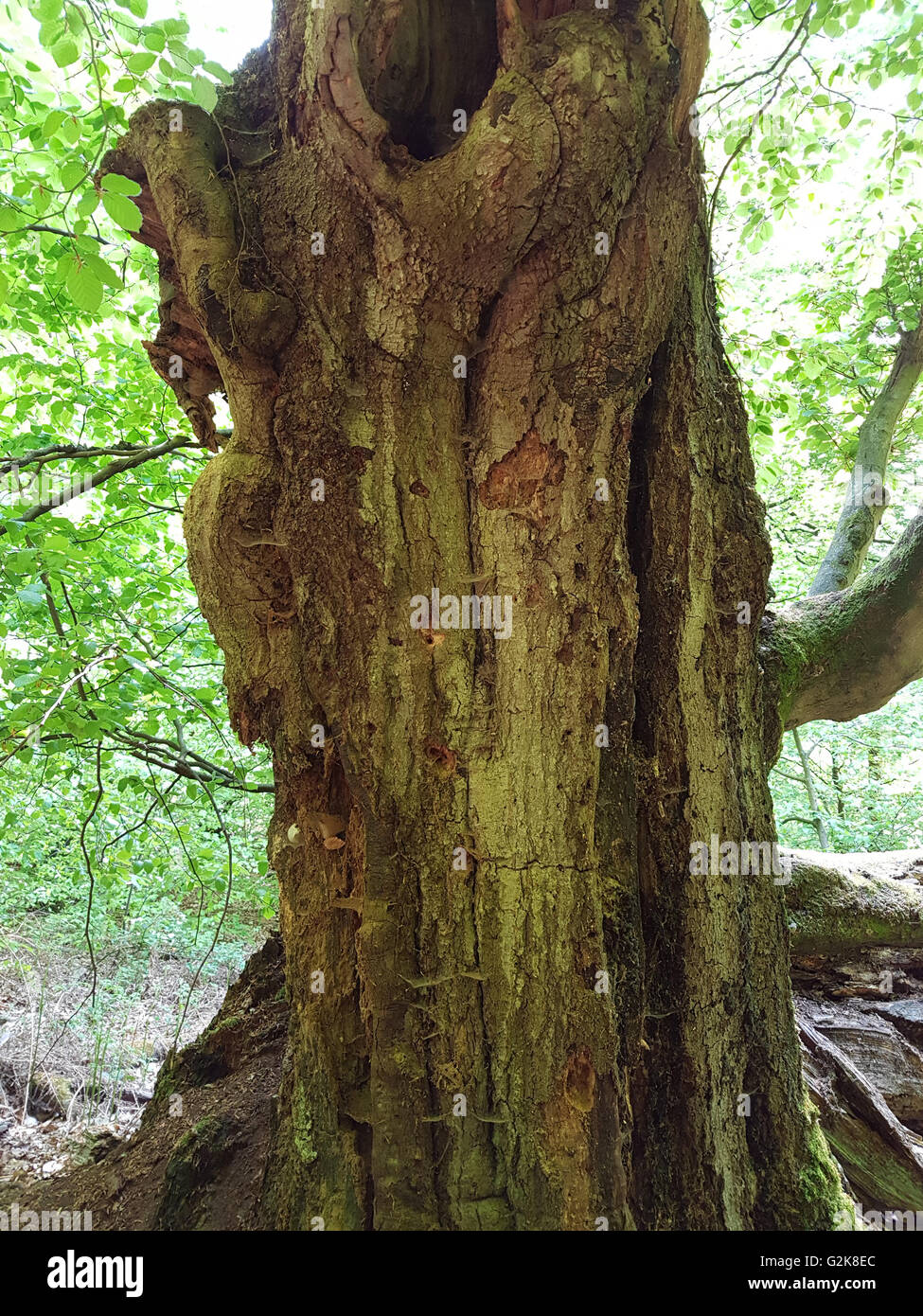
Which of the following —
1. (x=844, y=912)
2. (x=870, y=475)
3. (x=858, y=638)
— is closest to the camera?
(x=858, y=638)

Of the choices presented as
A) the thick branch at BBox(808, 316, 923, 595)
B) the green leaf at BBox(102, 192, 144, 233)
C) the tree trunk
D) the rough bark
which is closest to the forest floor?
the tree trunk

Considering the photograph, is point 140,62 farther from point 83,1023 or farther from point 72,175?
point 83,1023

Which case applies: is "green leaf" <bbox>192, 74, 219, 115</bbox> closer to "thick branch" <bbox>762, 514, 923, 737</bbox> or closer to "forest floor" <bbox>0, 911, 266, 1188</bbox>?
"thick branch" <bbox>762, 514, 923, 737</bbox>

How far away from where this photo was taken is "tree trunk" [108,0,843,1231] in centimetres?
190

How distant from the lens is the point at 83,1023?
286 inches

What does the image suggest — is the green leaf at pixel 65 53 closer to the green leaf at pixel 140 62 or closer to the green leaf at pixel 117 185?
the green leaf at pixel 140 62

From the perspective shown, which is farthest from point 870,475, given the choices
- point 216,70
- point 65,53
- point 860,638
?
point 65,53

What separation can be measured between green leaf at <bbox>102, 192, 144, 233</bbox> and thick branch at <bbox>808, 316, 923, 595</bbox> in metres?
3.11

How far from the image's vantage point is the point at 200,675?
6.04m

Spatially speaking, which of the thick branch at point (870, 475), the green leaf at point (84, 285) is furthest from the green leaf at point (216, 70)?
the thick branch at point (870, 475)

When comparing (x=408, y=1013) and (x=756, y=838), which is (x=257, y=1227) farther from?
(x=756, y=838)

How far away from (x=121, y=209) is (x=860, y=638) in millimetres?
2791

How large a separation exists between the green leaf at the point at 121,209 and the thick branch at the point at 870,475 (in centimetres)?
311

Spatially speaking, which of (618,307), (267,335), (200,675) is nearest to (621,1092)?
(618,307)
